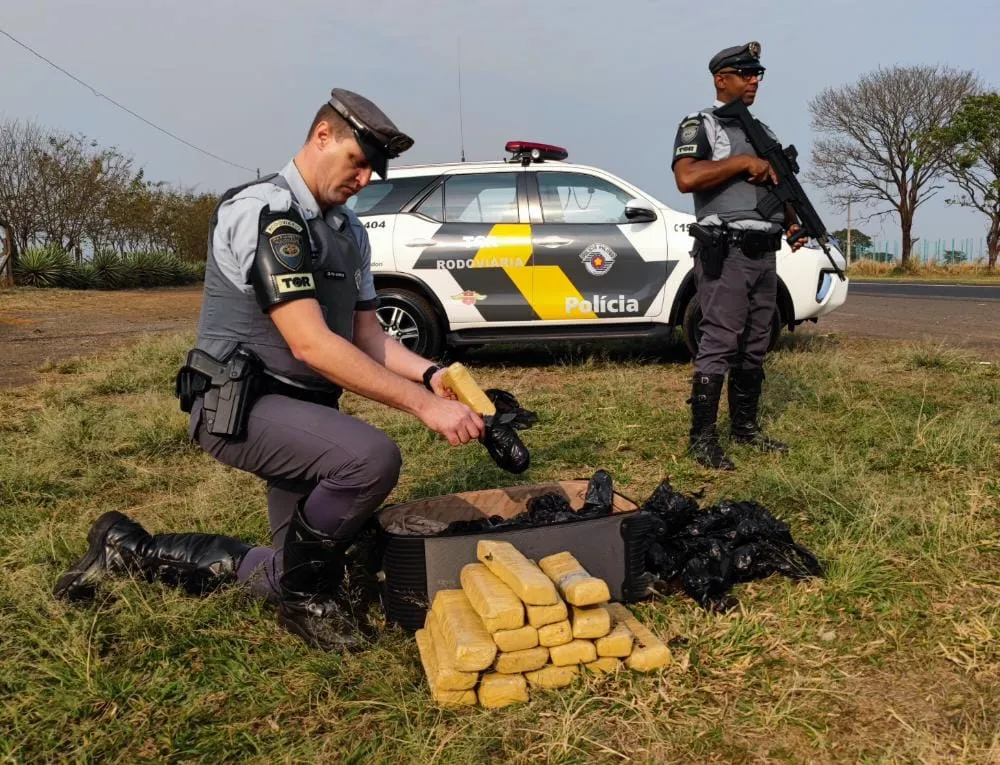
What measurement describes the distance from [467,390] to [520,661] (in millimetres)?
920

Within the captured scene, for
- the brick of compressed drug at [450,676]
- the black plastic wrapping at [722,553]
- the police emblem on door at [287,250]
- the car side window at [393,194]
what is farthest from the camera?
the car side window at [393,194]

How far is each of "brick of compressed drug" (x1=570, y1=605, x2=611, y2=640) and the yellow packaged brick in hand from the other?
0.74m

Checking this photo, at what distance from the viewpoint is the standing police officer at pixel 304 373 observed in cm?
245

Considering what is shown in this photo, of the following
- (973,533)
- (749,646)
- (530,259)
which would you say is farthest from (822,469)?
(530,259)

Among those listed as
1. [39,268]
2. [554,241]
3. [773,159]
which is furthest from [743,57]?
[39,268]

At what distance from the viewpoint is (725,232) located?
4371mm

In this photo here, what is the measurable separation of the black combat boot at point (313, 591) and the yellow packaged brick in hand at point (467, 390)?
0.59 metres

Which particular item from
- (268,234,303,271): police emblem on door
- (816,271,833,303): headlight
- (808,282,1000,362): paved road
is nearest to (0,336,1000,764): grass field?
(268,234,303,271): police emblem on door

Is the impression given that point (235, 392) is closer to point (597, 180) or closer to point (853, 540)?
Answer: point (853, 540)

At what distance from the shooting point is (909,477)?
3859 millimetres

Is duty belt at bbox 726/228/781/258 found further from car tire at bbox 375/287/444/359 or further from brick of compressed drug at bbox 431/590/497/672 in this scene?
car tire at bbox 375/287/444/359

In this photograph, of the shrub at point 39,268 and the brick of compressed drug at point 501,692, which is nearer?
the brick of compressed drug at point 501,692

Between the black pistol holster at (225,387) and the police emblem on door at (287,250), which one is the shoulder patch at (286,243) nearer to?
the police emblem on door at (287,250)

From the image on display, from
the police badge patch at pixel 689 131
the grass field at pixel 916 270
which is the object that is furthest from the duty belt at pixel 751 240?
the grass field at pixel 916 270
